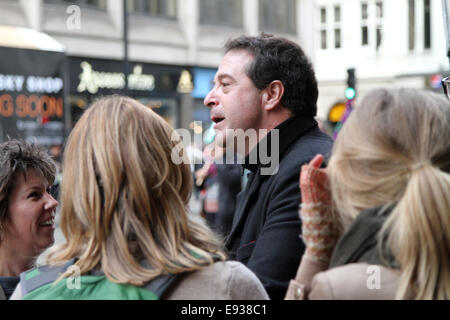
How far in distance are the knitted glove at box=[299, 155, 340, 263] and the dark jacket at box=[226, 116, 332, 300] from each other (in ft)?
1.68

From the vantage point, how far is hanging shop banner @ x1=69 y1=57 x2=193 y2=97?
2194 cm

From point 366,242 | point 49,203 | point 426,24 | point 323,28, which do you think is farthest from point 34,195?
point 323,28

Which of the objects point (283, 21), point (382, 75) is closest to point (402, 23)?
point (382, 75)

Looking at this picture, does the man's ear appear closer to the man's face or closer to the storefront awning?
the man's face

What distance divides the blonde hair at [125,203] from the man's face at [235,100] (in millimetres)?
1265

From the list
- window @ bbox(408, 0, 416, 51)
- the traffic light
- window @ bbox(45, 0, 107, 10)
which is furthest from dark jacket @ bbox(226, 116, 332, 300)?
window @ bbox(408, 0, 416, 51)

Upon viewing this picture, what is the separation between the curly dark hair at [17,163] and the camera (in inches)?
113

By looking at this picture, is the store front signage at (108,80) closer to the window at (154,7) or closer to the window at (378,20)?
the window at (154,7)

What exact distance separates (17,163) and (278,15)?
2743 cm

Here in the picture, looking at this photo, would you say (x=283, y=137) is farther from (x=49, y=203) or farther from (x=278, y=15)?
(x=278, y=15)

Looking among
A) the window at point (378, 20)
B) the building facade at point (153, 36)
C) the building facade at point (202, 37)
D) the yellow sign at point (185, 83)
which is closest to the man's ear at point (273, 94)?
the building facade at point (202, 37)
